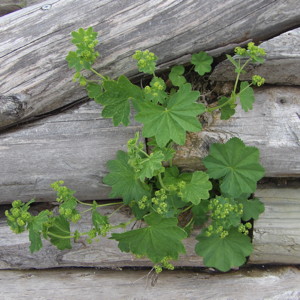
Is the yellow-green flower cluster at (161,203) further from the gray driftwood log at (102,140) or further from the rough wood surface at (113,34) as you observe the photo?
the rough wood surface at (113,34)

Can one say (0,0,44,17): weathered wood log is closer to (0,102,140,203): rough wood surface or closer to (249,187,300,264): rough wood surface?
(0,102,140,203): rough wood surface

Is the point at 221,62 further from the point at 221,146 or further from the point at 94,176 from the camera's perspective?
the point at 94,176

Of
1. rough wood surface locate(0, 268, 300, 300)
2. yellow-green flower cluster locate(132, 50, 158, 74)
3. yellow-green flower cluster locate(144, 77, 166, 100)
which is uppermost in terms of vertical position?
yellow-green flower cluster locate(132, 50, 158, 74)

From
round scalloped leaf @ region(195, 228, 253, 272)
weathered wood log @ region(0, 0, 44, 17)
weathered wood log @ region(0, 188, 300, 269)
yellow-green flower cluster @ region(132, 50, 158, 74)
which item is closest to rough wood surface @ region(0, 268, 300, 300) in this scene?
weathered wood log @ region(0, 188, 300, 269)

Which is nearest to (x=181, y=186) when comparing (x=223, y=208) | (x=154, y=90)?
(x=223, y=208)

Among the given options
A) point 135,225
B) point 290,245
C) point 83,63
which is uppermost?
point 83,63

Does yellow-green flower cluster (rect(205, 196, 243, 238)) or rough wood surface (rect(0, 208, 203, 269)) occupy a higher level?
yellow-green flower cluster (rect(205, 196, 243, 238))

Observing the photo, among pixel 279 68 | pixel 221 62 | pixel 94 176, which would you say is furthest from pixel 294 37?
pixel 94 176

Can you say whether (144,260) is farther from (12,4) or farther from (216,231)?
(12,4)
